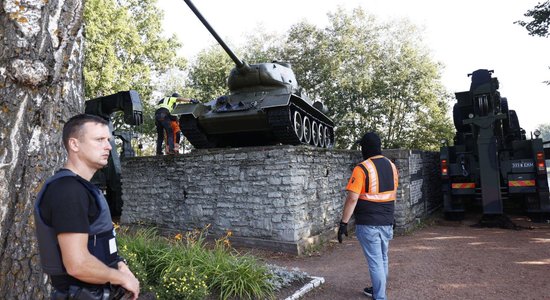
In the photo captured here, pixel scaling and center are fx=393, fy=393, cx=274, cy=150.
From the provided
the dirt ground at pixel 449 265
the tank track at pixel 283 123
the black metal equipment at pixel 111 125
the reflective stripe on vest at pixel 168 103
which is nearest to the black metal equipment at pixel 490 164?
the dirt ground at pixel 449 265

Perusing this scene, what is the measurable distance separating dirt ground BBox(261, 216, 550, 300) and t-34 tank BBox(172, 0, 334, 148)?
8.87 ft

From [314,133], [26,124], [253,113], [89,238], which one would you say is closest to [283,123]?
[253,113]

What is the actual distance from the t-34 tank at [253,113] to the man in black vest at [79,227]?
6114 millimetres

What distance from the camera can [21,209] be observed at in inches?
97.0

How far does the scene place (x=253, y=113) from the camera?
839cm

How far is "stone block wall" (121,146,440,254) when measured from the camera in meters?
6.74

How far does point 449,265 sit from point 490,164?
3.61m

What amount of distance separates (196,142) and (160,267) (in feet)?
17.2

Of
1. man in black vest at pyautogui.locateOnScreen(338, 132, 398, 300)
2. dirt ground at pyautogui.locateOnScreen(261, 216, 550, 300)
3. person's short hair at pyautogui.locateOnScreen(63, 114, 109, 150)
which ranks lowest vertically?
dirt ground at pyautogui.locateOnScreen(261, 216, 550, 300)

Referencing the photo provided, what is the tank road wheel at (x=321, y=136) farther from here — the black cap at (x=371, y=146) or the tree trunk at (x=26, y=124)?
the tree trunk at (x=26, y=124)

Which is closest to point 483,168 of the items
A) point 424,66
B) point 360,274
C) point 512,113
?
point 512,113

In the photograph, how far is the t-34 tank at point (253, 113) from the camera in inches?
319

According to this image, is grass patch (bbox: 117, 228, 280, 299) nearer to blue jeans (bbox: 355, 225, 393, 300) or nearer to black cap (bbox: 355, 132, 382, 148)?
blue jeans (bbox: 355, 225, 393, 300)

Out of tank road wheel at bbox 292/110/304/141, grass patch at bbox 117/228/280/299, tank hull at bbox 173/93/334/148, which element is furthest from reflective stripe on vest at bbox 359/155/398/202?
tank road wheel at bbox 292/110/304/141
